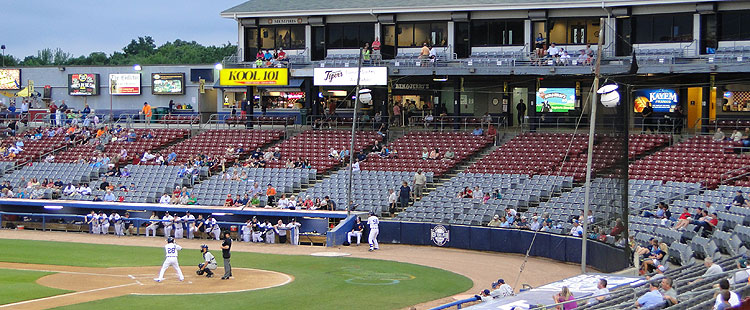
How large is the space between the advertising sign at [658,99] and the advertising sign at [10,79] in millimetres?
40998

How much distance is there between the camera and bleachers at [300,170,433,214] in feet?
125

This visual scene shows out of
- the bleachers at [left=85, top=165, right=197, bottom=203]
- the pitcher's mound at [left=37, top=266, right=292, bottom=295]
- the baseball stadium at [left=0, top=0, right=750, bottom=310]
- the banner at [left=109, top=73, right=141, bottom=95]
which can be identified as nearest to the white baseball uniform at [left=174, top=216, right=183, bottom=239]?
the baseball stadium at [left=0, top=0, right=750, bottom=310]

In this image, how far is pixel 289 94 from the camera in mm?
52125

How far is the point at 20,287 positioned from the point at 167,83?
35889mm

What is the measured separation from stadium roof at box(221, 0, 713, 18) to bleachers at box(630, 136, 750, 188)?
7546mm

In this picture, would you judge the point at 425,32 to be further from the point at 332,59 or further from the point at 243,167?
the point at 243,167

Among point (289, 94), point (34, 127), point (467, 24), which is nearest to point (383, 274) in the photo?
point (467, 24)

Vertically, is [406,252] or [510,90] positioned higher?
[510,90]

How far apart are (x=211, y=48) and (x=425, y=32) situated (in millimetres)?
69516

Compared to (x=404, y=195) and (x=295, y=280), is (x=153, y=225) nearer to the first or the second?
(x=404, y=195)

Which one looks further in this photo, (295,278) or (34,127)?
(34,127)

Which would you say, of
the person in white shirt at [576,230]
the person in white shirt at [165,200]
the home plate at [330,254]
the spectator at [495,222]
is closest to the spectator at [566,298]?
the person in white shirt at [576,230]

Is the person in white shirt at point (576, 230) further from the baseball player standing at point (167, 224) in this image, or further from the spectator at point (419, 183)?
the baseball player standing at point (167, 224)

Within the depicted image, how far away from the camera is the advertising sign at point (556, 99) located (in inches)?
1818
